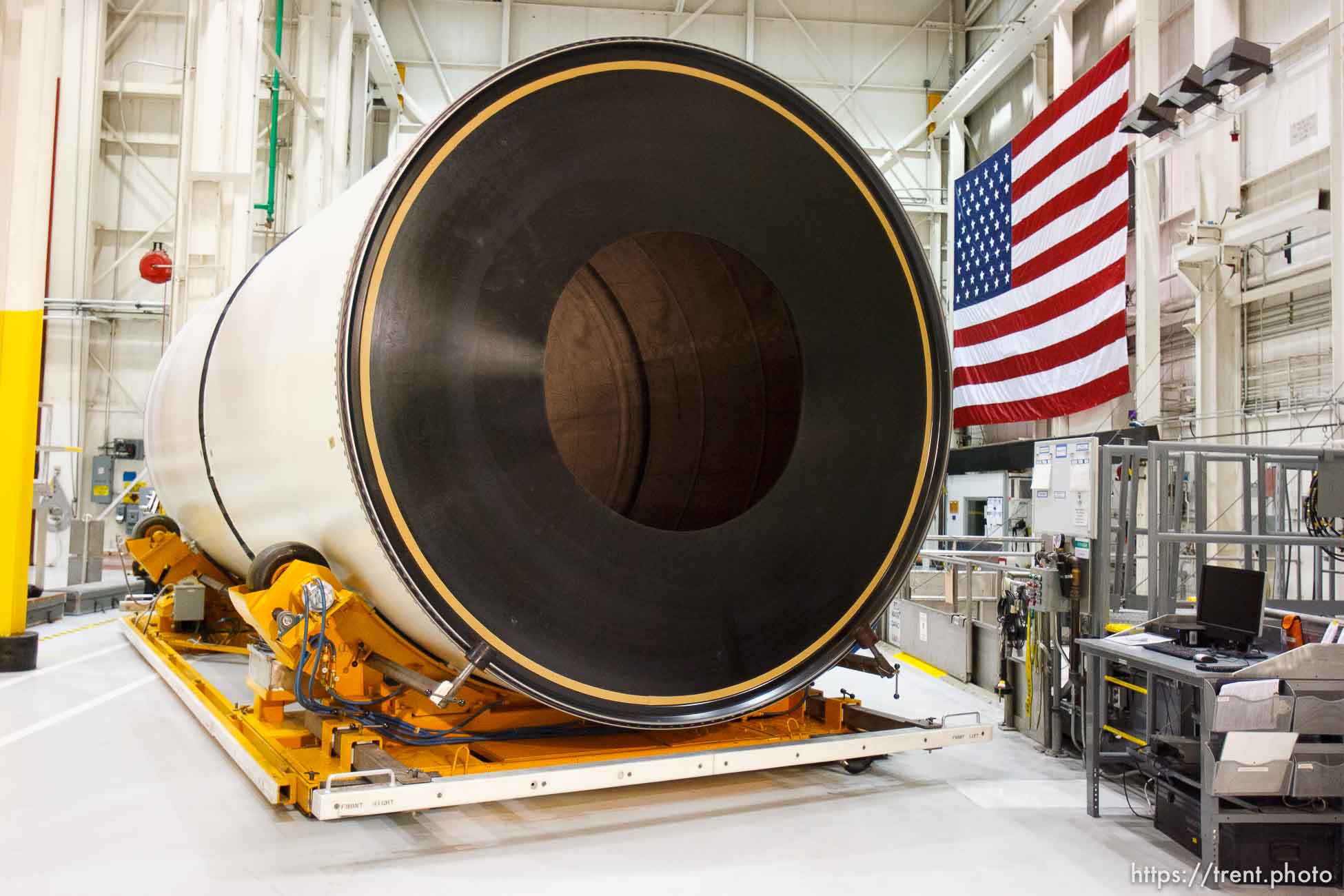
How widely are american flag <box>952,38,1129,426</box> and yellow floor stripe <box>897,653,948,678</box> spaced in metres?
5.56

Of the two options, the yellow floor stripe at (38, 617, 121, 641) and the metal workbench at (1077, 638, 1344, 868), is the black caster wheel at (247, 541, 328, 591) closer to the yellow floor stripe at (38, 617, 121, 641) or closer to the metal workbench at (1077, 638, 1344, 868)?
the metal workbench at (1077, 638, 1344, 868)

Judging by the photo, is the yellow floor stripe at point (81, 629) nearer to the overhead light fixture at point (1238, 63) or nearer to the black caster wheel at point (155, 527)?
the black caster wheel at point (155, 527)

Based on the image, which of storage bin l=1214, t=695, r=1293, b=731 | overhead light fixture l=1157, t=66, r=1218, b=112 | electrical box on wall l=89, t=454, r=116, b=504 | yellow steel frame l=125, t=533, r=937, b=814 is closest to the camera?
storage bin l=1214, t=695, r=1293, b=731

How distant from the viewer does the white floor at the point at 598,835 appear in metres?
3.28

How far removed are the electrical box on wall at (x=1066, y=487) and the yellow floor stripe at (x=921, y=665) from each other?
6.93 feet

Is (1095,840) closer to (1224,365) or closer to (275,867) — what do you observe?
(275,867)

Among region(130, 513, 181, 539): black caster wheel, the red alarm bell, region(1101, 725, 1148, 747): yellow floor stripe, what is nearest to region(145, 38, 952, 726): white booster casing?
region(1101, 725, 1148, 747): yellow floor stripe

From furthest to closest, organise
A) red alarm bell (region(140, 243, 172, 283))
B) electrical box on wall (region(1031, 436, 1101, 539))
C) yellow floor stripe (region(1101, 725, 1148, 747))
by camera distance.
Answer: red alarm bell (region(140, 243, 172, 283)) < electrical box on wall (region(1031, 436, 1101, 539)) < yellow floor stripe (region(1101, 725, 1148, 747))

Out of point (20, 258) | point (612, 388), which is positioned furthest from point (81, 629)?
point (612, 388)

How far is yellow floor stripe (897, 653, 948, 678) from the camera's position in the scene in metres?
7.32

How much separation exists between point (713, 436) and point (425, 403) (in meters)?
1.70

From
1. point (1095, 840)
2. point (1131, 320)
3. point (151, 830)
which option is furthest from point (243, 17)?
point (1131, 320)

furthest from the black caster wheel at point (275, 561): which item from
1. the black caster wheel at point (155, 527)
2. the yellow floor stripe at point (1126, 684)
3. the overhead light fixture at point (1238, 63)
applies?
the overhead light fixture at point (1238, 63)

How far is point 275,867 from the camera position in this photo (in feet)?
10.9
